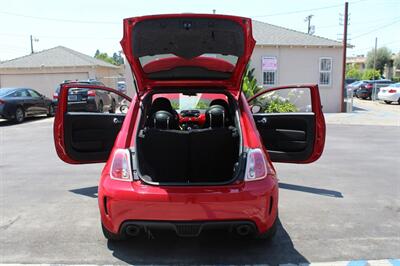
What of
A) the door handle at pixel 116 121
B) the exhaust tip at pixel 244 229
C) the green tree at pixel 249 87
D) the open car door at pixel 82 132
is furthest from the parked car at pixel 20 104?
the exhaust tip at pixel 244 229

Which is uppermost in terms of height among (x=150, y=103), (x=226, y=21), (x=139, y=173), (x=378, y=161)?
(x=226, y=21)

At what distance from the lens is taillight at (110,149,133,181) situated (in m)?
3.57

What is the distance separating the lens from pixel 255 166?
142 inches

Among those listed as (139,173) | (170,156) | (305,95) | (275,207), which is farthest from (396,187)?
(305,95)

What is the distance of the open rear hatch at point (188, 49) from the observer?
12.7 feet

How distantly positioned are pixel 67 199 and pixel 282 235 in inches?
117

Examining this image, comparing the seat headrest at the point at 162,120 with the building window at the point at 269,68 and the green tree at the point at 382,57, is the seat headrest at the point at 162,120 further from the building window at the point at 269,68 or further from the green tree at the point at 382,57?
the green tree at the point at 382,57

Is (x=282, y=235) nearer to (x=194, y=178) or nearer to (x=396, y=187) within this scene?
(x=194, y=178)

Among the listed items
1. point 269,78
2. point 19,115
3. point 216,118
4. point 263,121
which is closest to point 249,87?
point 269,78

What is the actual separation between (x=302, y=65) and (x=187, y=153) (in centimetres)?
1616

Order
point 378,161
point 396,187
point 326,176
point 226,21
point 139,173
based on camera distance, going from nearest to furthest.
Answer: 1. point 139,173
2. point 226,21
3. point 396,187
4. point 326,176
5. point 378,161

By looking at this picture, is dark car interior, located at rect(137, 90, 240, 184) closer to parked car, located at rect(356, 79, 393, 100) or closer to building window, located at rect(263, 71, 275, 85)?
building window, located at rect(263, 71, 275, 85)

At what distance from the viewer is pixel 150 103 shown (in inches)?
183

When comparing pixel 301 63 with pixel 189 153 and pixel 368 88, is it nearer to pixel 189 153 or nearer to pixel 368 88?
pixel 368 88
